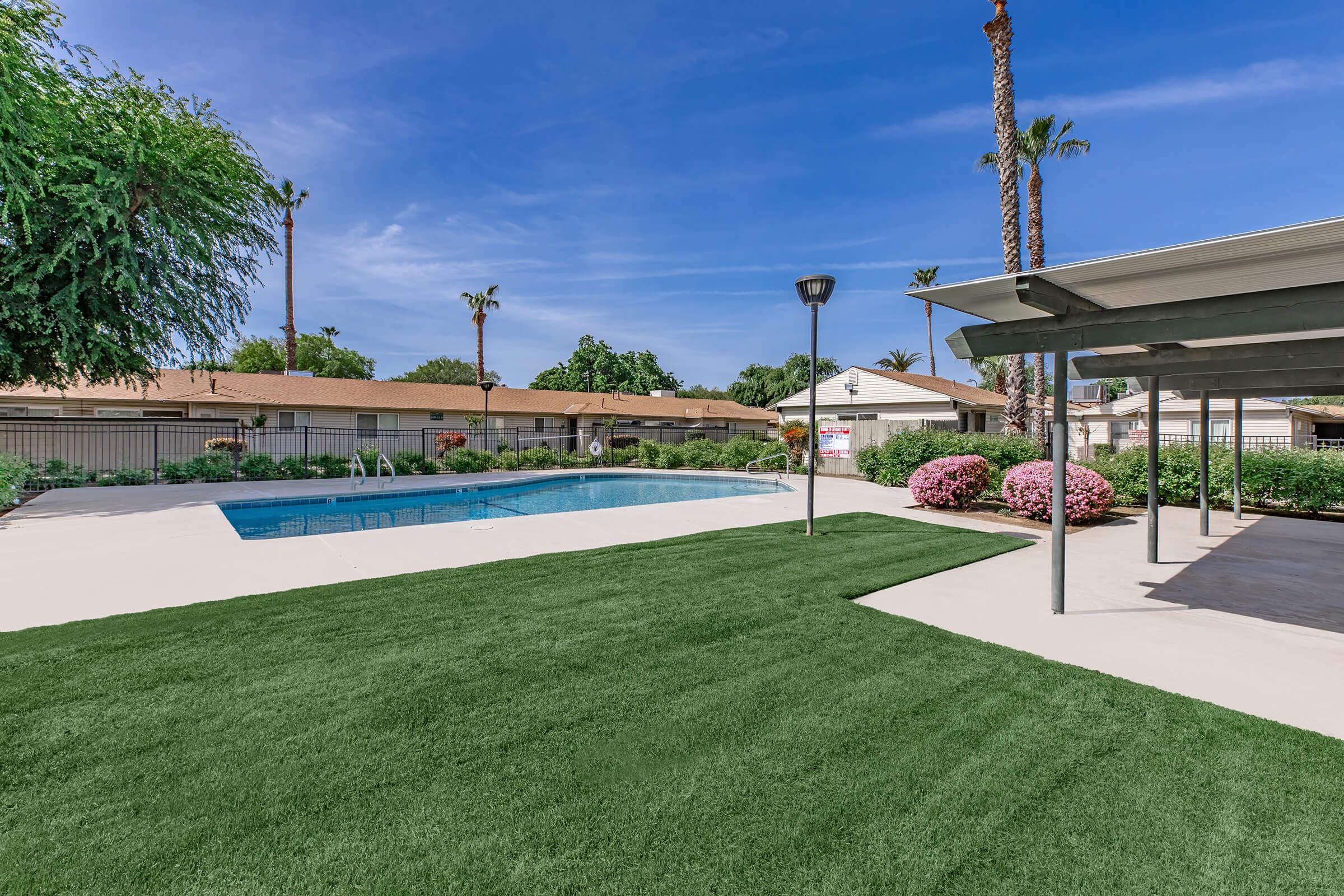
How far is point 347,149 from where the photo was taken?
1475 cm

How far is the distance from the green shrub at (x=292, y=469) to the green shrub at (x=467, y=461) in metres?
4.00

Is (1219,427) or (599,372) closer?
(1219,427)

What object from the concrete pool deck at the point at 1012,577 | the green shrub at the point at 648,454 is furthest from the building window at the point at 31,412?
the green shrub at the point at 648,454

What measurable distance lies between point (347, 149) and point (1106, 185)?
1972 cm

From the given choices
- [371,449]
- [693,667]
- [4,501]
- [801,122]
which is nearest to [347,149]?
[371,449]

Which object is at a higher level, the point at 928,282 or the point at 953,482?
the point at 928,282

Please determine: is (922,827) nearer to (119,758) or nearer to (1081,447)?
(119,758)

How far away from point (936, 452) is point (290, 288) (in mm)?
31417

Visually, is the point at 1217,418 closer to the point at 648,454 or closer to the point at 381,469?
the point at 648,454

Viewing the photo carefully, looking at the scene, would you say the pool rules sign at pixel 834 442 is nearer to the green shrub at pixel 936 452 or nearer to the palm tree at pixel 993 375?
the green shrub at pixel 936 452

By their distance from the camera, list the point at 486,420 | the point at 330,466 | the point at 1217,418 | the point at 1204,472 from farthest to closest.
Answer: the point at 486,420
the point at 1217,418
the point at 330,466
the point at 1204,472

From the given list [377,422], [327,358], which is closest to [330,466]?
[377,422]

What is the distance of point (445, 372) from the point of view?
5566 centimetres

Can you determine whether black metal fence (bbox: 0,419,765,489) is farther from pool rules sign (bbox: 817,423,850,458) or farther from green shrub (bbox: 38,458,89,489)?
pool rules sign (bbox: 817,423,850,458)
